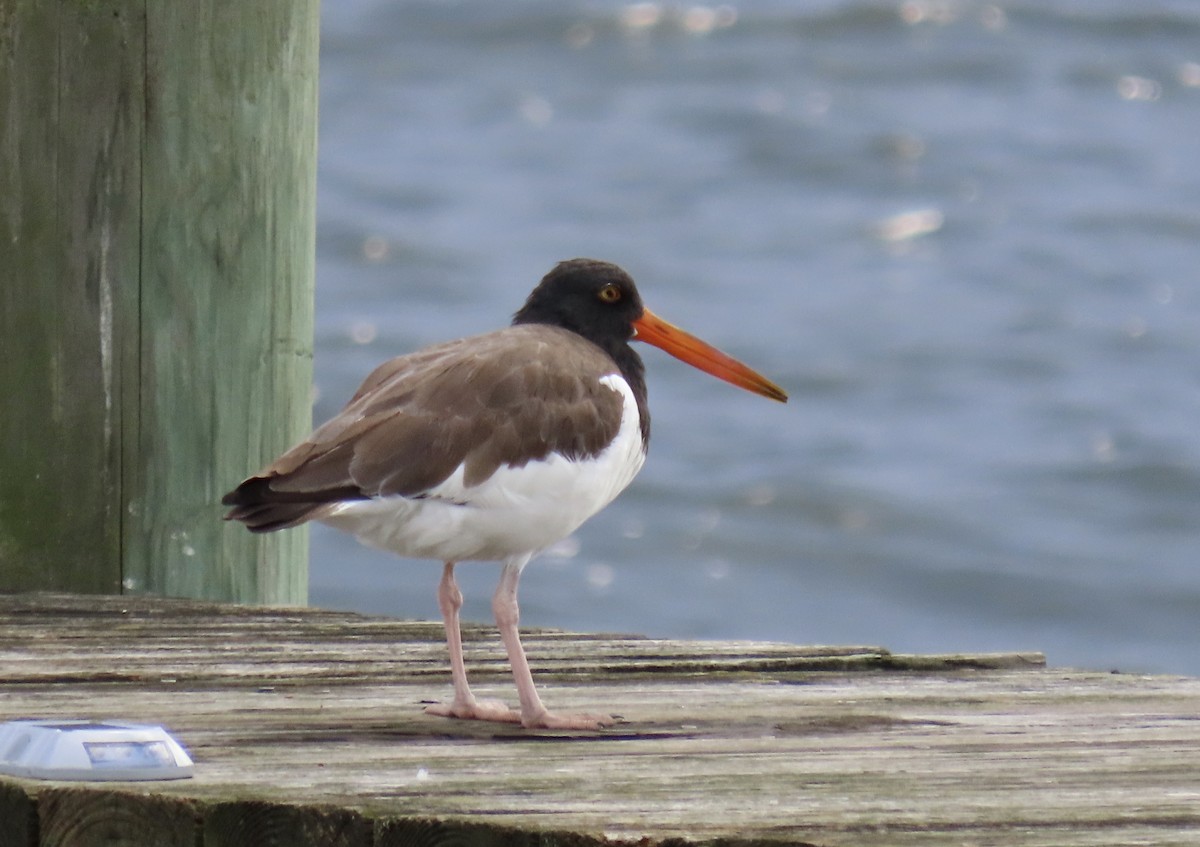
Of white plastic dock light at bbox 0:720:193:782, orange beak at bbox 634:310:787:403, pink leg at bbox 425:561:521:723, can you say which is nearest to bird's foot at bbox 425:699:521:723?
pink leg at bbox 425:561:521:723

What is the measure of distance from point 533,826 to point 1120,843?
2.87 feet

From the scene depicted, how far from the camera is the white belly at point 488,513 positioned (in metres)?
4.46

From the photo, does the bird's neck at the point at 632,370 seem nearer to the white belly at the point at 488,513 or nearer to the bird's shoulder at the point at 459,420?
the bird's shoulder at the point at 459,420

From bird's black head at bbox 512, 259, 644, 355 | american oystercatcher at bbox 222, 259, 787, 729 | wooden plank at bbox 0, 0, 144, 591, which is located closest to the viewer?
american oystercatcher at bbox 222, 259, 787, 729

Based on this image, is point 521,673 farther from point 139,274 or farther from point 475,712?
point 139,274

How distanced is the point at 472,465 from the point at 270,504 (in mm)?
449

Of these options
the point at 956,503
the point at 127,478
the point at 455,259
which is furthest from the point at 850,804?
the point at 455,259

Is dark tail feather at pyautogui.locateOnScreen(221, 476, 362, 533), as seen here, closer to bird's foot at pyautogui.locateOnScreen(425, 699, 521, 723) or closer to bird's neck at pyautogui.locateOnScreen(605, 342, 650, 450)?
bird's foot at pyautogui.locateOnScreen(425, 699, 521, 723)

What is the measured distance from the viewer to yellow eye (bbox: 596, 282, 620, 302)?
5.39m

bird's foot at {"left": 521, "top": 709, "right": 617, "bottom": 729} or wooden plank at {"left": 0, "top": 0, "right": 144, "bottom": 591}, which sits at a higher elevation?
wooden plank at {"left": 0, "top": 0, "right": 144, "bottom": 591}

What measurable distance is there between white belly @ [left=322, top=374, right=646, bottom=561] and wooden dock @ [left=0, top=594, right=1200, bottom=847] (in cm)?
35

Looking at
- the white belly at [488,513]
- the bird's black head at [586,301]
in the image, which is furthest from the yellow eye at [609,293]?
the white belly at [488,513]

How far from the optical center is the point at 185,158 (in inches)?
212

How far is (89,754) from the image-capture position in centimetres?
335
